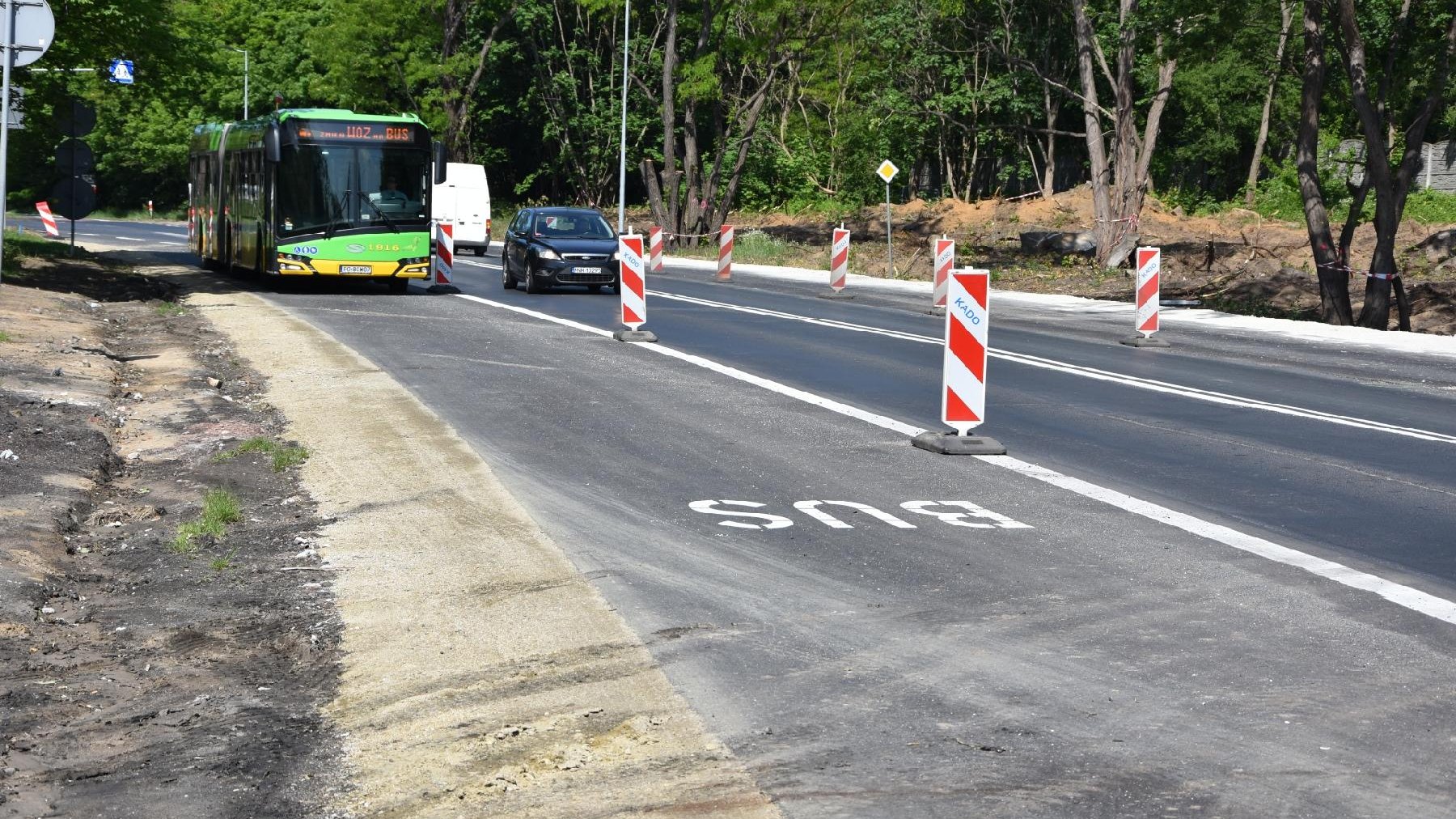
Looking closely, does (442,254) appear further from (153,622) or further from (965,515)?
(153,622)

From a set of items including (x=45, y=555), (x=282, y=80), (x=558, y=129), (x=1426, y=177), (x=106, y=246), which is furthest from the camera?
(x=282, y=80)

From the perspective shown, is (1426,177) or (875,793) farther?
(1426,177)

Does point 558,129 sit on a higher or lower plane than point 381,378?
higher

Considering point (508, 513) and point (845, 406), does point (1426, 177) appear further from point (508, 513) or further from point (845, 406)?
point (508, 513)

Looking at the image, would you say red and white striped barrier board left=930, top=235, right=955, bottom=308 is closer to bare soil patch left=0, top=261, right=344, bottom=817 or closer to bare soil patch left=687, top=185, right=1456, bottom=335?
bare soil patch left=687, top=185, right=1456, bottom=335

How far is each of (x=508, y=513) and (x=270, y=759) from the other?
12.5 ft

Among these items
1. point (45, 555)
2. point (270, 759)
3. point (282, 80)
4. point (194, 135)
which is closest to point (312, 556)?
point (45, 555)

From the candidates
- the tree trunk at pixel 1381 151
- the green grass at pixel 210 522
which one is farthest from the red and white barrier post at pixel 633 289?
the tree trunk at pixel 1381 151

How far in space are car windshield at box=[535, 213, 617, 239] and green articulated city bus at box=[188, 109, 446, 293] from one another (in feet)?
7.94

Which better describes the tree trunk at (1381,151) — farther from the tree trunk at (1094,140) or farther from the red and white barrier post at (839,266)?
the tree trunk at (1094,140)

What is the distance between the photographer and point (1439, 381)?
1814 cm

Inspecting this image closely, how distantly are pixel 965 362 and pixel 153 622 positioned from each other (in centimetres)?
641

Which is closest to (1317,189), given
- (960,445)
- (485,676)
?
(960,445)

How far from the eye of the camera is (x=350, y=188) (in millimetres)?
28234
